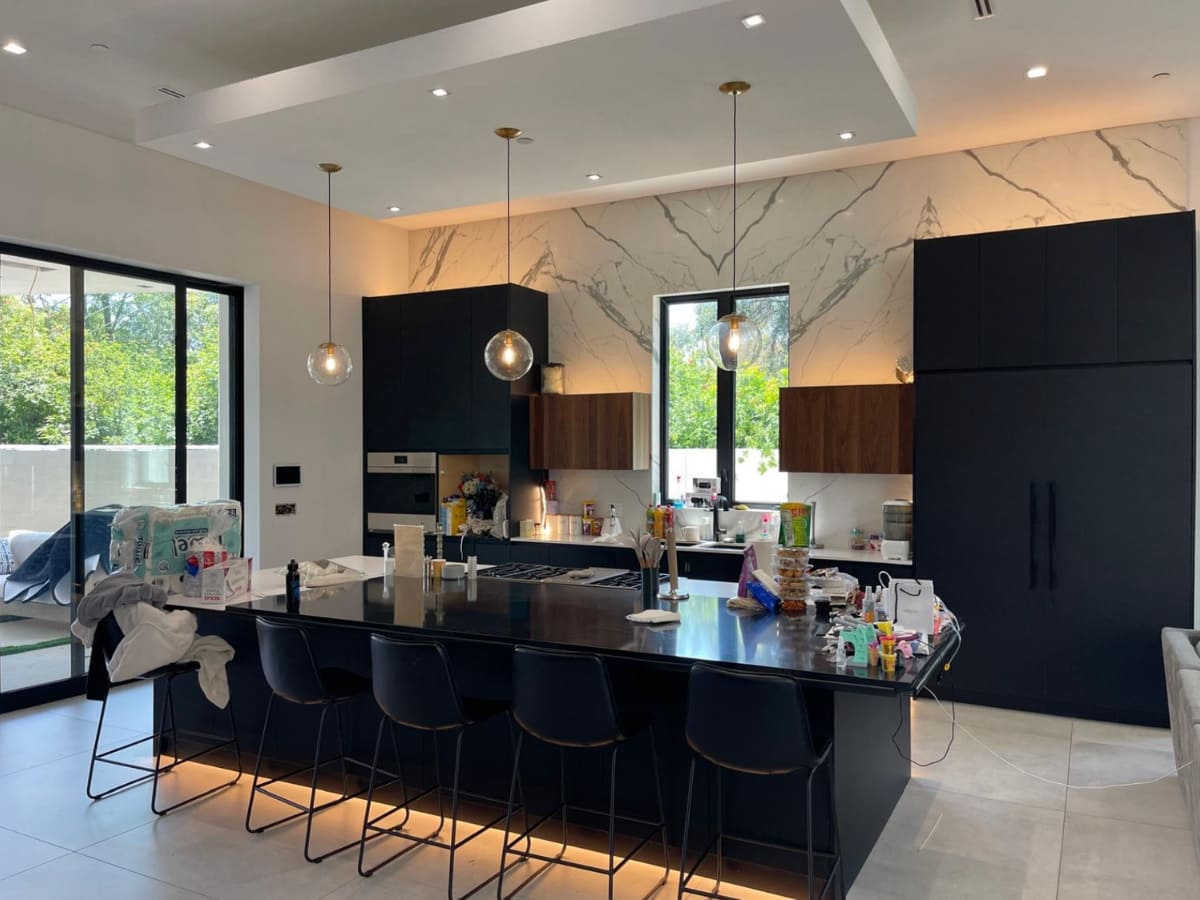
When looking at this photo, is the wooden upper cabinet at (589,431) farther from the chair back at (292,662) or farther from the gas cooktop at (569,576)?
the chair back at (292,662)

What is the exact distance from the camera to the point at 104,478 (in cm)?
554

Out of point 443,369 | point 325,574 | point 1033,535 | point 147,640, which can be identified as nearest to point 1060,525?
point 1033,535

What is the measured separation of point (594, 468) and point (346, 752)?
3.04 meters

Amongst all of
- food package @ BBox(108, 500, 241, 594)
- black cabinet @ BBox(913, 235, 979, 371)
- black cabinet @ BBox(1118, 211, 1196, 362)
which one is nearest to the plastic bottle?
food package @ BBox(108, 500, 241, 594)

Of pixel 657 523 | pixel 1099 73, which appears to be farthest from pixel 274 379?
pixel 1099 73

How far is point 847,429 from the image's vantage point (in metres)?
5.59

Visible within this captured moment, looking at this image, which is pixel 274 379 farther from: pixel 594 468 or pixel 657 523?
pixel 657 523

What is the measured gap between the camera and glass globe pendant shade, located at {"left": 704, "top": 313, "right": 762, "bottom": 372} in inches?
154

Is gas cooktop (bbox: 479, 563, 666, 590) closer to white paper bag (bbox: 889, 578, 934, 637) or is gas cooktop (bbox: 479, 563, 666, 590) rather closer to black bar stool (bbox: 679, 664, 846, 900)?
white paper bag (bbox: 889, 578, 934, 637)

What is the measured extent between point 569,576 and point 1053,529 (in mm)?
2642

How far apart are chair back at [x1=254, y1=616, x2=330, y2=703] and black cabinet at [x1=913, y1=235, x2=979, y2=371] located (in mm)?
3679

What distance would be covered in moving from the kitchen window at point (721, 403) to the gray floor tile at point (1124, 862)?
119 inches

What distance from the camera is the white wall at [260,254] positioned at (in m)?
5.05

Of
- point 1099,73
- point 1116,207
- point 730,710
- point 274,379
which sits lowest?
point 730,710
